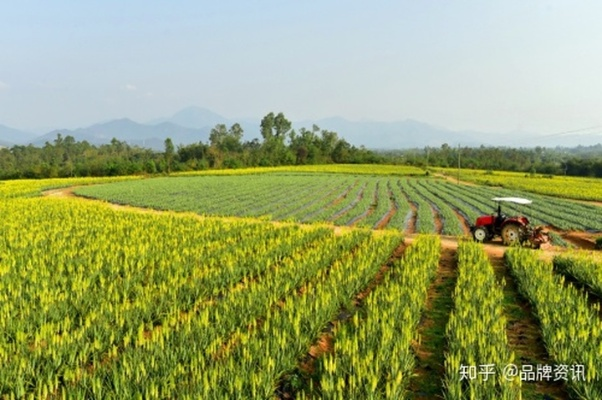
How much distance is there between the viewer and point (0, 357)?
593cm

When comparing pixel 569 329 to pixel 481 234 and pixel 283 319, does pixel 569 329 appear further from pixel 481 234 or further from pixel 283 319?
pixel 481 234

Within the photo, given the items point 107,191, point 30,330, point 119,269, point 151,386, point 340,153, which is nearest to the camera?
point 151,386

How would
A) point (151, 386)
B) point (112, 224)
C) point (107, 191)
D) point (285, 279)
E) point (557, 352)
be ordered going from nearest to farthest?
point (151, 386) < point (557, 352) < point (285, 279) < point (112, 224) < point (107, 191)

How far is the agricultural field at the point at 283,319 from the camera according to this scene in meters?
5.55

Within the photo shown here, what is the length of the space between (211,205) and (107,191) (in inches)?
679

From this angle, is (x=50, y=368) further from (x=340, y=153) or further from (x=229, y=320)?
(x=340, y=153)

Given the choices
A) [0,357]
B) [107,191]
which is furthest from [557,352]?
[107,191]

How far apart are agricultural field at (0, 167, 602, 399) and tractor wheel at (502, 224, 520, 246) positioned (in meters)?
0.96

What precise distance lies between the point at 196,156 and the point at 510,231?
92977mm

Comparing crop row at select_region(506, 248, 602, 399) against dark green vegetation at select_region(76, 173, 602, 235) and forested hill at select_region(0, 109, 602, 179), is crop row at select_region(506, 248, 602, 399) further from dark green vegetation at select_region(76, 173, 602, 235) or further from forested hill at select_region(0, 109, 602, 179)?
forested hill at select_region(0, 109, 602, 179)

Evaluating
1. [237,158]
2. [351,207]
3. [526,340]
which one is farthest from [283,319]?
[237,158]

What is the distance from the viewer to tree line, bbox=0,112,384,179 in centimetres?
7956

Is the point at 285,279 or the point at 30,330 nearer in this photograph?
the point at 30,330

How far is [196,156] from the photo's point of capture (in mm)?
102188
